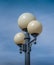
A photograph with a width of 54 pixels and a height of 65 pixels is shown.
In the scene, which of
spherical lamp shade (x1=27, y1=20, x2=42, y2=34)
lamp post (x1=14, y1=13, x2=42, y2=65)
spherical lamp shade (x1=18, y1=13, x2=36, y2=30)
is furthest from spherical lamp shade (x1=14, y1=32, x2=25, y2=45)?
spherical lamp shade (x1=27, y1=20, x2=42, y2=34)

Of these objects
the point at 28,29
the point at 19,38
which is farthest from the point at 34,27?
the point at 19,38

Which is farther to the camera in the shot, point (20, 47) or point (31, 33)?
point (20, 47)

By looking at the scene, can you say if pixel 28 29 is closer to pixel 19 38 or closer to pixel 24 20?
pixel 24 20

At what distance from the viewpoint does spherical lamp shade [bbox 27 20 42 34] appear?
1324 centimetres

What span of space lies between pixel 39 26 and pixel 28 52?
125 cm

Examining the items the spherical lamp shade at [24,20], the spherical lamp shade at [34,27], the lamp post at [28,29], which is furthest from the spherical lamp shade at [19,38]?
the spherical lamp shade at [34,27]

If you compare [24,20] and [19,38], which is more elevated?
[24,20]

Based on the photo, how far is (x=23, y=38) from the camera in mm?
14078

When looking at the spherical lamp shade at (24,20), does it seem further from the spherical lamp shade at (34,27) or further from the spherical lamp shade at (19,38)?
the spherical lamp shade at (19,38)

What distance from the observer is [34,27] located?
43.4ft

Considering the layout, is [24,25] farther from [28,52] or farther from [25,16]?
[28,52]

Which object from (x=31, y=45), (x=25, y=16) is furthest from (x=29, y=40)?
(x=25, y=16)

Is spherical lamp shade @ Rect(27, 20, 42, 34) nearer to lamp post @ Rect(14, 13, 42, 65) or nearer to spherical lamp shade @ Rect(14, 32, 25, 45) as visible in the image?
lamp post @ Rect(14, 13, 42, 65)

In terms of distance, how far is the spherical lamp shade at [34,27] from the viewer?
1324 cm
